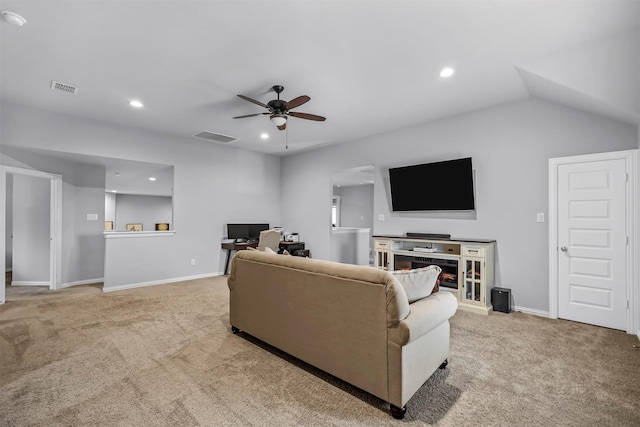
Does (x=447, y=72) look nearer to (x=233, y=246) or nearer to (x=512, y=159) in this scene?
(x=512, y=159)

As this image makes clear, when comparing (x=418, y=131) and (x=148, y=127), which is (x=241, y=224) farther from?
(x=418, y=131)

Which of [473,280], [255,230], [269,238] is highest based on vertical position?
[255,230]

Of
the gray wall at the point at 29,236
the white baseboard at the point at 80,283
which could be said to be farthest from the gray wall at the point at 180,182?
the gray wall at the point at 29,236

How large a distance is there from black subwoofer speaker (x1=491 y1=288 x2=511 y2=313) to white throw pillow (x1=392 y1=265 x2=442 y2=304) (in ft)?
7.54

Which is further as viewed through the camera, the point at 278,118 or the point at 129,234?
the point at 129,234

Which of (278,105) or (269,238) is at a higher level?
(278,105)

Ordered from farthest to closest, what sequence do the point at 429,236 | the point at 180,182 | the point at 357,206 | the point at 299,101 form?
the point at 357,206 < the point at 180,182 < the point at 429,236 < the point at 299,101

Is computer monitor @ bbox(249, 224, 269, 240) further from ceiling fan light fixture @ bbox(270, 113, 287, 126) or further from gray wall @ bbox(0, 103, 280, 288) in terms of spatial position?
ceiling fan light fixture @ bbox(270, 113, 287, 126)

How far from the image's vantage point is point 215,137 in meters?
5.77

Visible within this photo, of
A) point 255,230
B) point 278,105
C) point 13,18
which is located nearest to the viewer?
point 13,18

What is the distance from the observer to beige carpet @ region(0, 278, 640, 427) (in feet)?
5.92

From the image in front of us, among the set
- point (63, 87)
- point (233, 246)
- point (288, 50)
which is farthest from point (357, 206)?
point (63, 87)

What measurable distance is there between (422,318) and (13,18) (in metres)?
3.74

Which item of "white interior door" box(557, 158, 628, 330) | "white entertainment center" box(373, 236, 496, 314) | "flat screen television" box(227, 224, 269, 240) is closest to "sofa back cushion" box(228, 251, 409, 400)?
"white entertainment center" box(373, 236, 496, 314)
